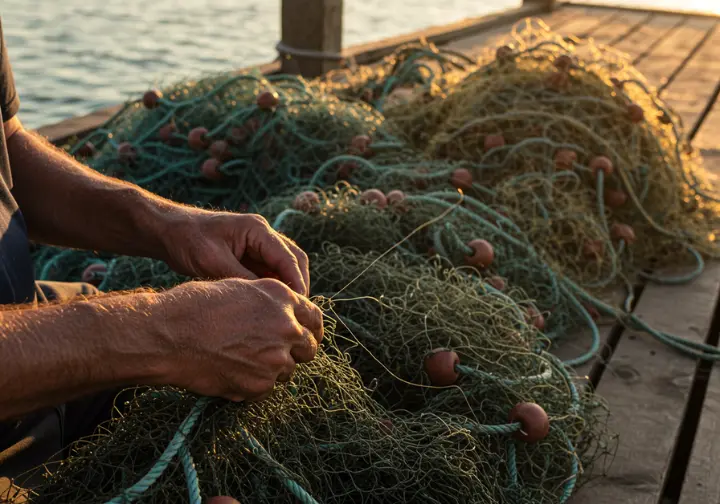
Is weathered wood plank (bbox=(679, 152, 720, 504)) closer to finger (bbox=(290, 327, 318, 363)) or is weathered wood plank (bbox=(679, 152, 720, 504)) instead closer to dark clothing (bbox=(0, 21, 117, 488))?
finger (bbox=(290, 327, 318, 363))

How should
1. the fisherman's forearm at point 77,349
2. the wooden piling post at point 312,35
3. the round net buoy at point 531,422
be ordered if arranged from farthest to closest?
the wooden piling post at point 312,35
the round net buoy at point 531,422
the fisherman's forearm at point 77,349

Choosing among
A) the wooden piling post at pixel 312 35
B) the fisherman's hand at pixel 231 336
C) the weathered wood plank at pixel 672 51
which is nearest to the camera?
the fisherman's hand at pixel 231 336

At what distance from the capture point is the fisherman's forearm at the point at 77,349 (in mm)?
1313

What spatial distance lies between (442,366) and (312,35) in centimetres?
373

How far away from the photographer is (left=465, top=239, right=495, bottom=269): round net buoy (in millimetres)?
2516

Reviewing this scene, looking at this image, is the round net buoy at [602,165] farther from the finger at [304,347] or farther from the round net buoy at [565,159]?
the finger at [304,347]

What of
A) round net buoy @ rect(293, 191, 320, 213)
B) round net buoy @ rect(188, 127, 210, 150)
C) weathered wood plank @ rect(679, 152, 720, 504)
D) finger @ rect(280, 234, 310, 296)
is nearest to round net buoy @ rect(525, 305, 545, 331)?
weathered wood plank @ rect(679, 152, 720, 504)

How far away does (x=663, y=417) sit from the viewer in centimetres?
235

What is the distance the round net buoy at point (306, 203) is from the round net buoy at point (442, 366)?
2.53 feet

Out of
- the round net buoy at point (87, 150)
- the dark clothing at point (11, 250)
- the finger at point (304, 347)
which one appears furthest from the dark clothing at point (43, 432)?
the round net buoy at point (87, 150)

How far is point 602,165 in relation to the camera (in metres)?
3.21

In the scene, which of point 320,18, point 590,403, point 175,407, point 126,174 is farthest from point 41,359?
point 320,18

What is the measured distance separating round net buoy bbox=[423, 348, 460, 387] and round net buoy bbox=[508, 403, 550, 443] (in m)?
0.17

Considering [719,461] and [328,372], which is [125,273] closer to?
[328,372]
